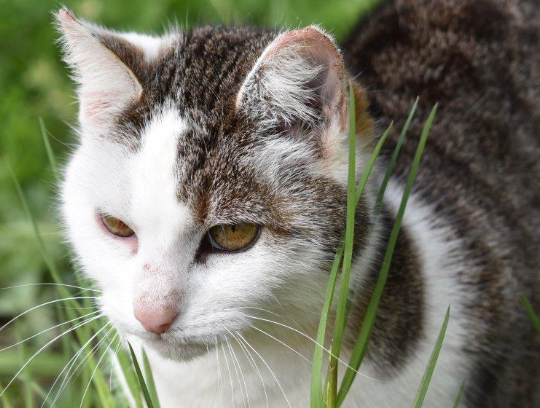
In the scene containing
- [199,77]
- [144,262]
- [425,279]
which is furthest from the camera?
[425,279]

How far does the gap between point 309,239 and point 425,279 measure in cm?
51

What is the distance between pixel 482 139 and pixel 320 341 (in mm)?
1138

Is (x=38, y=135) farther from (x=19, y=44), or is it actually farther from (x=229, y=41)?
(x=229, y=41)

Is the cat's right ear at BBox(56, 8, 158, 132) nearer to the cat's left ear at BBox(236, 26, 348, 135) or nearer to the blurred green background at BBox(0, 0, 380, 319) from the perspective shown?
the cat's left ear at BBox(236, 26, 348, 135)

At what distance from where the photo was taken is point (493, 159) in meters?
2.60

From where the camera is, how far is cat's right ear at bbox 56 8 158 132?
5.93 feet

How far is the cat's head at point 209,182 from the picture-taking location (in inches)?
67.5

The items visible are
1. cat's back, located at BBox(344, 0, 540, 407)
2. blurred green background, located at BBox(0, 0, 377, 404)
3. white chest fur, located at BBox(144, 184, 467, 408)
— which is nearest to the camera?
white chest fur, located at BBox(144, 184, 467, 408)


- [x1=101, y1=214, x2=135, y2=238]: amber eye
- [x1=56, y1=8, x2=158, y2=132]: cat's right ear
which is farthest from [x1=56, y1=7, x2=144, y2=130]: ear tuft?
[x1=101, y1=214, x2=135, y2=238]: amber eye

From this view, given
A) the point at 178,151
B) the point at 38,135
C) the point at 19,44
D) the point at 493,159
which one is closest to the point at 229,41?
the point at 178,151

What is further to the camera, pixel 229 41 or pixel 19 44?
pixel 19 44

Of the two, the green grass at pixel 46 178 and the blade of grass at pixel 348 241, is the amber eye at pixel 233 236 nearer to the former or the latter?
the blade of grass at pixel 348 241

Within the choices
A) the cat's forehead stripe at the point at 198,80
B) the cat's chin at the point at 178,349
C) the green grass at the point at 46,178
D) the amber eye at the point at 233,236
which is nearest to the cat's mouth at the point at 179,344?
the cat's chin at the point at 178,349

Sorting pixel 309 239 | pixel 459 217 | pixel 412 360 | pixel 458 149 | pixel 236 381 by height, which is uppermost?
pixel 458 149
